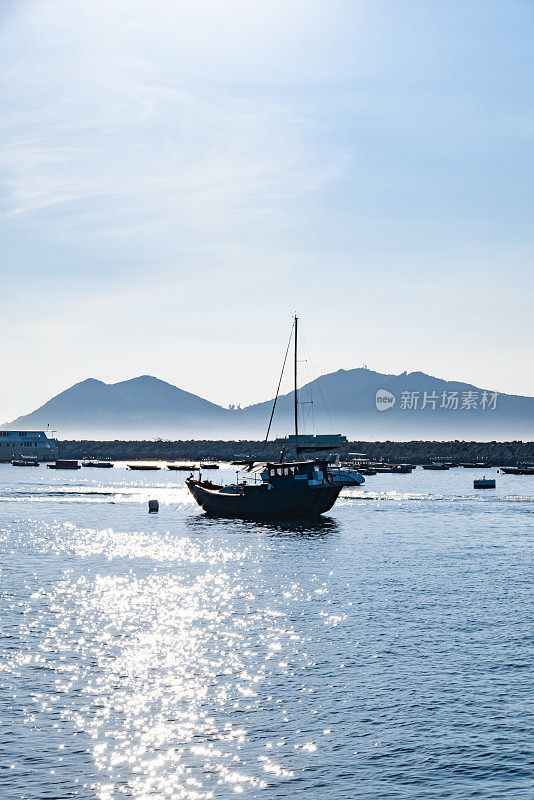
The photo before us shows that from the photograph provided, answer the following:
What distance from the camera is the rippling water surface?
20.9 metres

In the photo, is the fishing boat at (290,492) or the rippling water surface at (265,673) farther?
the fishing boat at (290,492)

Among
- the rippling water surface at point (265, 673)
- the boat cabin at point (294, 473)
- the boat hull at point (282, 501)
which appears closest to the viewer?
the rippling water surface at point (265, 673)

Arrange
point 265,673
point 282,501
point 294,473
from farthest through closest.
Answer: point 282,501, point 294,473, point 265,673

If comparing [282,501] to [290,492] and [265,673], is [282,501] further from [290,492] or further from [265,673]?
[265,673]

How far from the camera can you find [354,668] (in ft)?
99.5

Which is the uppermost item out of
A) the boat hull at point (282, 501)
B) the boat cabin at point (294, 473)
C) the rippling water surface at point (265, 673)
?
the boat cabin at point (294, 473)

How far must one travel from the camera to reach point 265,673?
29.5 metres

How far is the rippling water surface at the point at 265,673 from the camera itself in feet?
68.5

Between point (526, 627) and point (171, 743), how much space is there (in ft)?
67.7

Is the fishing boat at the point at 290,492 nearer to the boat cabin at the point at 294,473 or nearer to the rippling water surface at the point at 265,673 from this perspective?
the boat cabin at the point at 294,473

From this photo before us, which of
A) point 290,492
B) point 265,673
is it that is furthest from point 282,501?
point 265,673

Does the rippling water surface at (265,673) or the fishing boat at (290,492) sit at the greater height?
the fishing boat at (290,492)

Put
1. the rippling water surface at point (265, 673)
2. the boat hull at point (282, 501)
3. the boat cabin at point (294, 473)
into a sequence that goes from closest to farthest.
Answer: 1. the rippling water surface at point (265, 673)
2. the boat cabin at point (294, 473)
3. the boat hull at point (282, 501)

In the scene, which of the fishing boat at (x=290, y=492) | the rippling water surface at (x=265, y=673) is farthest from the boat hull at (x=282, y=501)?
the rippling water surface at (x=265, y=673)
